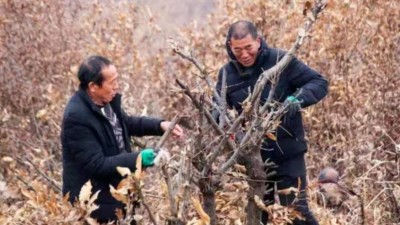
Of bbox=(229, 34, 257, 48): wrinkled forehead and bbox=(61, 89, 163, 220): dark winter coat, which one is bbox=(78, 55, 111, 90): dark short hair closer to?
bbox=(61, 89, 163, 220): dark winter coat

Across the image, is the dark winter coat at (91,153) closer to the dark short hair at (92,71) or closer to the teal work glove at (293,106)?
the dark short hair at (92,71)

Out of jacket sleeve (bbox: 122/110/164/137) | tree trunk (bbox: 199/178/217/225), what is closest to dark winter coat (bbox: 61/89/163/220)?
jacket sleeve (bbox: 122/110/164/137)

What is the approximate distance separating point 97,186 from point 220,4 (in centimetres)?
417

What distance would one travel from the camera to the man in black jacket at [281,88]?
400 cm

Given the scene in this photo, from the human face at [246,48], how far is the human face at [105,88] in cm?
65

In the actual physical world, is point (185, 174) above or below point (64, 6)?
below

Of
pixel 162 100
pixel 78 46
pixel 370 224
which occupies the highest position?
pixel 78 46

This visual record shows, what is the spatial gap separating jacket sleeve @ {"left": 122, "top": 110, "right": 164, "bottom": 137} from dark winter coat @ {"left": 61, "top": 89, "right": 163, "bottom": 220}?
0.44 feet

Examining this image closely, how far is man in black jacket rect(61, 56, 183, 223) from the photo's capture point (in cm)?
371

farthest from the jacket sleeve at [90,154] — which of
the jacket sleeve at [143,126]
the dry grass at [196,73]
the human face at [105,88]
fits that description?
the dry grass at [196,73]

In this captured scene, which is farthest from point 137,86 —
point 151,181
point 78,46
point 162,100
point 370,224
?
point 370,224

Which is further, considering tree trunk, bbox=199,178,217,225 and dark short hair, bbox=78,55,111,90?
dark short hair, bbox=78,55,111,90

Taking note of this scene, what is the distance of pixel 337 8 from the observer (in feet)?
22.3

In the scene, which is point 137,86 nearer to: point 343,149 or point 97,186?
point 343,149
